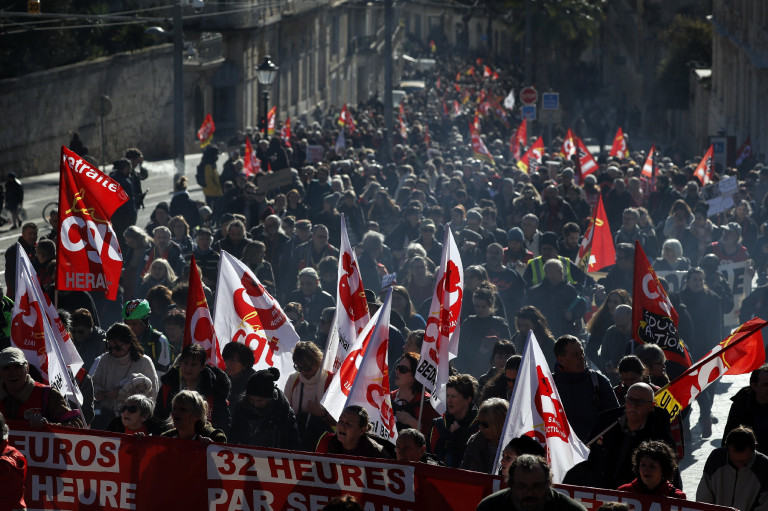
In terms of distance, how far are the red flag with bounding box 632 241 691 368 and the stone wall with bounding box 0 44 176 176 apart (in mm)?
22982

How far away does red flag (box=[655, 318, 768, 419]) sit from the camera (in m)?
8.46

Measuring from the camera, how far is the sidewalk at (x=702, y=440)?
10.4 m

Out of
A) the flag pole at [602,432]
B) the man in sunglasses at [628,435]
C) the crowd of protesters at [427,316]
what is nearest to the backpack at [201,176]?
the crowd of protesters at [427,316]

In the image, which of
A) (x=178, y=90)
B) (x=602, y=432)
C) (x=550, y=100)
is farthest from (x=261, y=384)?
(x=550, y=100)

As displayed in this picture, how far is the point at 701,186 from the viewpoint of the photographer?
22.7 m

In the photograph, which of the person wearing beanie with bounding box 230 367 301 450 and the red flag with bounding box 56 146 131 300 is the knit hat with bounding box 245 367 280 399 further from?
the red flag with bounding box 56 146 131 300

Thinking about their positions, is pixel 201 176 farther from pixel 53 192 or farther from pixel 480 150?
pixel 53 192

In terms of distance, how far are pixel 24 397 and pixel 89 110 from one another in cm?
3179

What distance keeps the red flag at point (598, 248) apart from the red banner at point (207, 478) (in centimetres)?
821

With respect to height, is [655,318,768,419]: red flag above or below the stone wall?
above

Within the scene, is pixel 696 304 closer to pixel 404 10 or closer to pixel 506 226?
pixel 506 226

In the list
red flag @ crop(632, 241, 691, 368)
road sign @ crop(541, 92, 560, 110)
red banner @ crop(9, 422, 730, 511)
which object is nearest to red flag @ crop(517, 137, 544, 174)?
road sign @ crop(541, 92, 560, 110)

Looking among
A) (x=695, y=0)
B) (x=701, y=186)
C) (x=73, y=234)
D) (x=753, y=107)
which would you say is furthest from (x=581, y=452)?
(x=695, y=0)

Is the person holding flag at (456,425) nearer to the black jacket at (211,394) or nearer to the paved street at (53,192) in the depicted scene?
the black jacket at (211,394)
